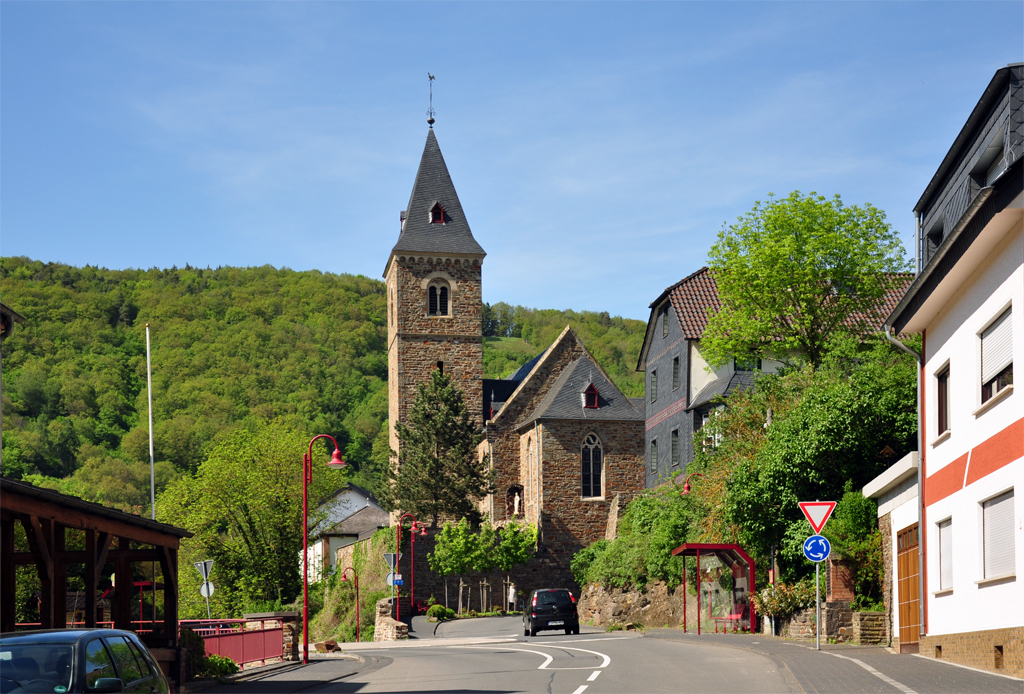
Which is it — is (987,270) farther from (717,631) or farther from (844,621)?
(717,631)

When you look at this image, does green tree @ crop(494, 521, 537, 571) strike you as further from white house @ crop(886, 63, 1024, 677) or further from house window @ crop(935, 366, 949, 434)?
house window @ crop(935, 366, 949, 434)

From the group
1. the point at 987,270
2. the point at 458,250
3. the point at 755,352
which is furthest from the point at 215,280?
the point at 987,270

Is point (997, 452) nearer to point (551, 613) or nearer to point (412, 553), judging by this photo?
point (551, 613)

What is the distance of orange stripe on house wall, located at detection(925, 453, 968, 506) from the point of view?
16.6m

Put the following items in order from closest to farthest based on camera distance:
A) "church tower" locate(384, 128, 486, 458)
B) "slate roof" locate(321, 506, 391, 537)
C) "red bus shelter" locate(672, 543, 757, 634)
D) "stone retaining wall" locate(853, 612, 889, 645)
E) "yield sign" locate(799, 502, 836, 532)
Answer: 1. "yield sign" locate(799, 502, 836, 532)
2. "stone retaining wall" locate(853, 612, 889, 645)
3. "red bus shelter" locate(672, 543, 757, 634)
4. "church tower" locate(384, 128, 486, 458)
5. "slate roof" locate(321, 506, 391, 537)

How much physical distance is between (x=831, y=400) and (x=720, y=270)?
13.8 metres

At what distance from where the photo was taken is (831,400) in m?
Answer: 24.6

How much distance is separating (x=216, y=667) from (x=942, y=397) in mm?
13899

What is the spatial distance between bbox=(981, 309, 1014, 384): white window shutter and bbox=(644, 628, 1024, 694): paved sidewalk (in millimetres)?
4000

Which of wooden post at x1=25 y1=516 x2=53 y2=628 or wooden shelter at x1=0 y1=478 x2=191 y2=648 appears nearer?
wooden shelter at x1=0 y1=478 x2=191 y2=648

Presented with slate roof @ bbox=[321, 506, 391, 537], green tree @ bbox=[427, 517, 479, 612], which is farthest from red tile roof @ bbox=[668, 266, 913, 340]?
slate roof @ bbox=[321, 506, 391, 537]

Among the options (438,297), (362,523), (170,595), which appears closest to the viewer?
(170,595)

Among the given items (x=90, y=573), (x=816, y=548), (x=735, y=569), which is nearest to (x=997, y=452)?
(x=816, y=548)

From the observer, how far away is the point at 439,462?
57.2 m
